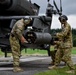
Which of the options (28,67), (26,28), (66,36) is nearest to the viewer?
(66,36)

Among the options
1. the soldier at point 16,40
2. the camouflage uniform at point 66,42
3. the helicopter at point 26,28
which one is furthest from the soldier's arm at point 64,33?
the helicopter at point 26,28

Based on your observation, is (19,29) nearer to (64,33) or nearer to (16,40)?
(16,40)

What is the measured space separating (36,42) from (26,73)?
335 centimetres

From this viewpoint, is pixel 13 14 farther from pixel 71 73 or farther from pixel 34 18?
pixel 71 73

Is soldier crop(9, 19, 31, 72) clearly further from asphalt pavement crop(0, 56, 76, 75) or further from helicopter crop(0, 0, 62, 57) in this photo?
helicopter crop(0, 0, 62, 57)

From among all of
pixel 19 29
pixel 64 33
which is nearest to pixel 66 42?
pixel 64 33

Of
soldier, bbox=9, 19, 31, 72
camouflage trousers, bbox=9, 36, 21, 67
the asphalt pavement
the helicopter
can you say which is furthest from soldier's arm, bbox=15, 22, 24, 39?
the helicopter

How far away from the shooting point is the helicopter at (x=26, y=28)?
15.3 meters

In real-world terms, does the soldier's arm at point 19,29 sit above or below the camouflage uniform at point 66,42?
above

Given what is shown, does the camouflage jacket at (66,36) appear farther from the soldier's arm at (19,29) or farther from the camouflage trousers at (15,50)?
the camouflage trousers at (15,50)

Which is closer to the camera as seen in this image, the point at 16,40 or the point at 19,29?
the point at 19,29

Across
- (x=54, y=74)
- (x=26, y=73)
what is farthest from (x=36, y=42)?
(x=54, y=74)

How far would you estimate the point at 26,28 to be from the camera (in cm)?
1617

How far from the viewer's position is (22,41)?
42.0 feet
